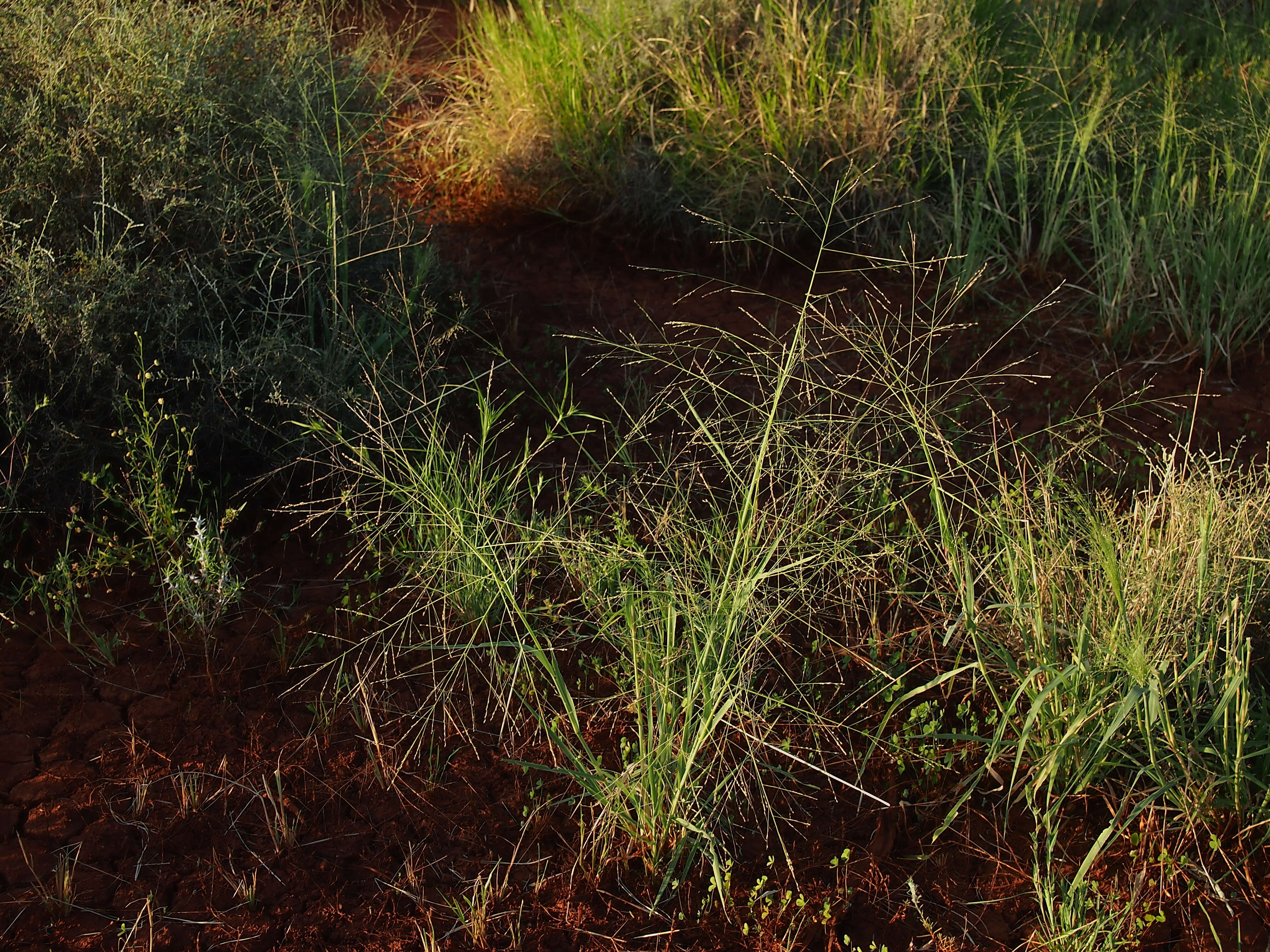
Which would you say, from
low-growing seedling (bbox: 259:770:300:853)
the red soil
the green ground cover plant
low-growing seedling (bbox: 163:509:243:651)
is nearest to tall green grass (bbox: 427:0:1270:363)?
the green ground cover plant

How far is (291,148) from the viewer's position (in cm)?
318

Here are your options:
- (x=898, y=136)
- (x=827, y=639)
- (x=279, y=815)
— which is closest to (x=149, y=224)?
(x=279, y=815)

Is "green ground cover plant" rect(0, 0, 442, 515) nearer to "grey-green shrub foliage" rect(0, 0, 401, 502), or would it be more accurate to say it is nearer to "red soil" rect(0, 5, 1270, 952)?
"grey-green shrub foliage" rect(0, 0, 401, 502)

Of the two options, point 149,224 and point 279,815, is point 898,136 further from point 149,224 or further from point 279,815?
point 279,815

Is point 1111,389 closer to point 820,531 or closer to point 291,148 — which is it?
point 820,531

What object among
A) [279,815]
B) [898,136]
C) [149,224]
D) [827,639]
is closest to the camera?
[279,815]

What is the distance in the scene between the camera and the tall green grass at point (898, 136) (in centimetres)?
369

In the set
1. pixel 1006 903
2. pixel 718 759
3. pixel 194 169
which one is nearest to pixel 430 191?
pixel 194 169

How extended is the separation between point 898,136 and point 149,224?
94.9 inches

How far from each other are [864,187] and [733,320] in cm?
65

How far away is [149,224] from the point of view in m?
2.81

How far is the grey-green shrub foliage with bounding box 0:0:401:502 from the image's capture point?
2.69 m

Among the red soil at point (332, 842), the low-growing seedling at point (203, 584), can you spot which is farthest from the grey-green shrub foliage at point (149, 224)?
the red soil at point (332, 842)

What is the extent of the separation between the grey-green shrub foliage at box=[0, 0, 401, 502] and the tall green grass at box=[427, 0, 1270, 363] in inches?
42.7
